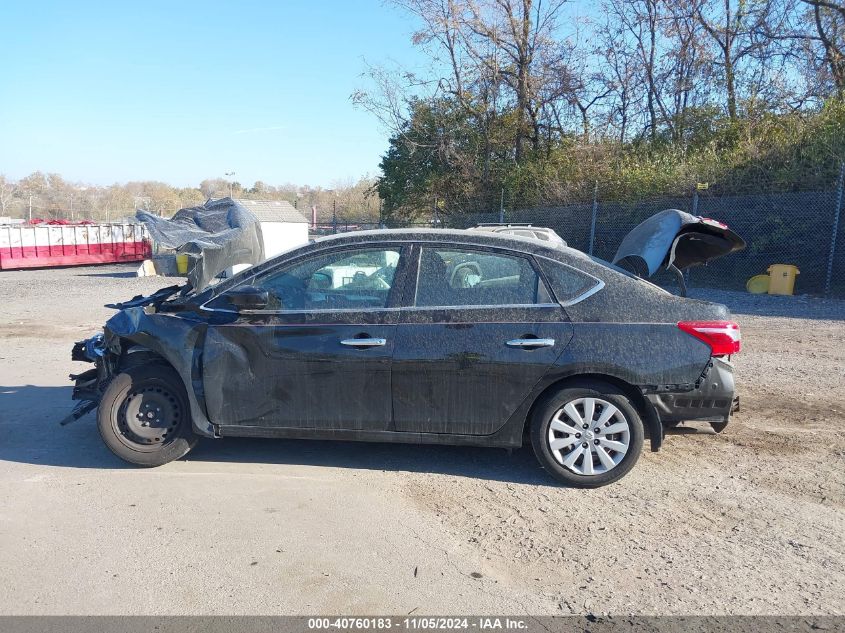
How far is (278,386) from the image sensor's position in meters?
4.71

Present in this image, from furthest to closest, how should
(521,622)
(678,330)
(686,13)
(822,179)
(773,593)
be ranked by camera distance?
1. (686,13)
2. (822,179)
3. (678,330)
4. (773,593)
5. (521,622)

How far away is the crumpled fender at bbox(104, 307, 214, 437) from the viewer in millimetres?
4793

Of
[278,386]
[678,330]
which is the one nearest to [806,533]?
[678,330]

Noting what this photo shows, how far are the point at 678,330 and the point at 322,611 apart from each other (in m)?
2.83

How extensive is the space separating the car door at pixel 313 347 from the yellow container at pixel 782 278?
12885 millimetres

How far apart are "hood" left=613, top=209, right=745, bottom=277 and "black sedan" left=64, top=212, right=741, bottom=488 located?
69 cm

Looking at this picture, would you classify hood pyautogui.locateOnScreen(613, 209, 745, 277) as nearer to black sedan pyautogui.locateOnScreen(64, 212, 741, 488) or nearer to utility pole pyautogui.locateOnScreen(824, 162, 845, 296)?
black sedan pyautogui.locateOnScreen(64, 212, 741, 488)

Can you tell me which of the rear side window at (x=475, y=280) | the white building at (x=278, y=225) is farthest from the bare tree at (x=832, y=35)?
the rear side window at (x=475, y=280)

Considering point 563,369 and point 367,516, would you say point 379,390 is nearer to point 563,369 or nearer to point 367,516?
point 367,516

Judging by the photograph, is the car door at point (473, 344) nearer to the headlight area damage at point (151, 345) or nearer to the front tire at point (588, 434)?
the front tire at point (588, 434)

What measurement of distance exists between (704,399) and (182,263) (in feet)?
62.9

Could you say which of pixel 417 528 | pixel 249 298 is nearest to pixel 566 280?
pixel 417 528

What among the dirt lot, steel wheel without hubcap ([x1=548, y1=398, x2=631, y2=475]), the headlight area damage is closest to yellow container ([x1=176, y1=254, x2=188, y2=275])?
the dirt lot

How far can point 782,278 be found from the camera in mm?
14852
